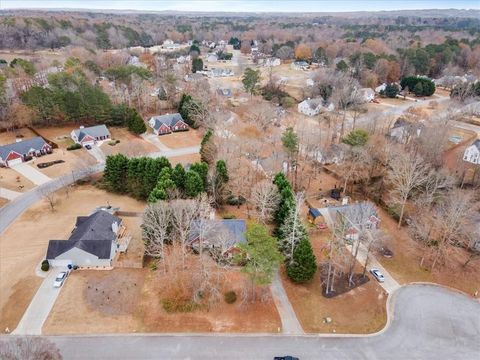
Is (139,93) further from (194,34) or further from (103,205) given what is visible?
(194,34)

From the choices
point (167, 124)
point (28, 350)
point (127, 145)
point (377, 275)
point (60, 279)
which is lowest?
point (377, 275)

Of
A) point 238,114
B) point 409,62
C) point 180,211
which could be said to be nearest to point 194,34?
point 409,62

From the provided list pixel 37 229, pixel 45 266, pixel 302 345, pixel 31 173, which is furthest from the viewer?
pixel 31 173

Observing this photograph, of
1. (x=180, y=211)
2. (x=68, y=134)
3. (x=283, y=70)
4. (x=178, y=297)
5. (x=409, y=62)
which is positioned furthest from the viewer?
(x=283, y=70)

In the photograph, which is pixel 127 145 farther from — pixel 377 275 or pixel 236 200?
pixel 377 275

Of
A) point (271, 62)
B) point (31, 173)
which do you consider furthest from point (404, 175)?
point (271, 62)

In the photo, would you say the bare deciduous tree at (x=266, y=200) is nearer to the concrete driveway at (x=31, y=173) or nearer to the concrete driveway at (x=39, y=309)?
the concrete driveway at (x=39, y=309)
